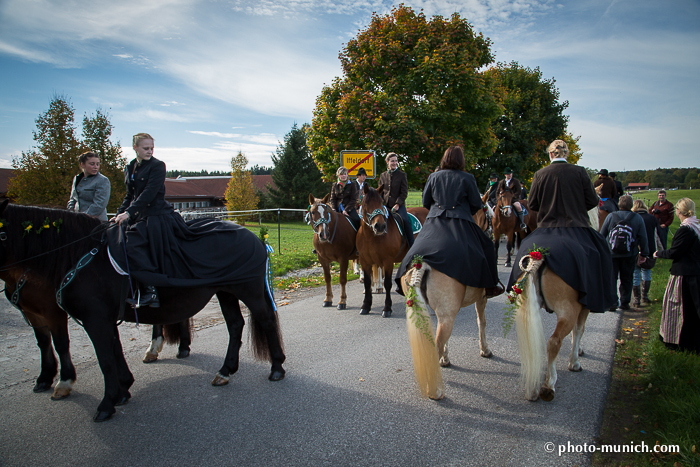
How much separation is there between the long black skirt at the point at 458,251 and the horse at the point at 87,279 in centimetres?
229

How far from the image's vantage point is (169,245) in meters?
3.98

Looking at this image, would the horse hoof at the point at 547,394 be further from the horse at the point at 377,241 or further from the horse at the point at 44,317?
the horse at the point at 44,317

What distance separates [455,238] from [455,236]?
0.03 metres

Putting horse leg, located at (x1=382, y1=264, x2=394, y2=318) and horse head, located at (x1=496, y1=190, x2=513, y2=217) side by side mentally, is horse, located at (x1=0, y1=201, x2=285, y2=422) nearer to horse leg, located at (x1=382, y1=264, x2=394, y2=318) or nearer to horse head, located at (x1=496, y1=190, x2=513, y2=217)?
horse leg, located at (x1=382, y1=264, x2=394, y2=318)

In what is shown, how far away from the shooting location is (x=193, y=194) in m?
60.7

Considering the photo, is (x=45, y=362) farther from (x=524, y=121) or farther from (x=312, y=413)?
(x=524, y=121)

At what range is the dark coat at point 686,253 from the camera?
4720 millimetres

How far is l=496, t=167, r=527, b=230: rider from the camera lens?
11664 mm

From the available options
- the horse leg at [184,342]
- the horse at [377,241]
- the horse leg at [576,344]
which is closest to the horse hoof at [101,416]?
the horse leg at [184,342]

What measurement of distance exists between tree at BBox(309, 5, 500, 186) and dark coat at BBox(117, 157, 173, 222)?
13.7 metres

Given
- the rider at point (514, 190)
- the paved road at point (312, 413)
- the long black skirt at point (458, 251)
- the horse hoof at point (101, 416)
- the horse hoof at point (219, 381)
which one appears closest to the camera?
the paved road at point (312, 413)

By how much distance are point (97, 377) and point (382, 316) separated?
4.14 metres

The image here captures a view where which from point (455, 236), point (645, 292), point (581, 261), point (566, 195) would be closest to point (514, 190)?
point (645, 292)

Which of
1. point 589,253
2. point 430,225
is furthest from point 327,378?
point 589,253
